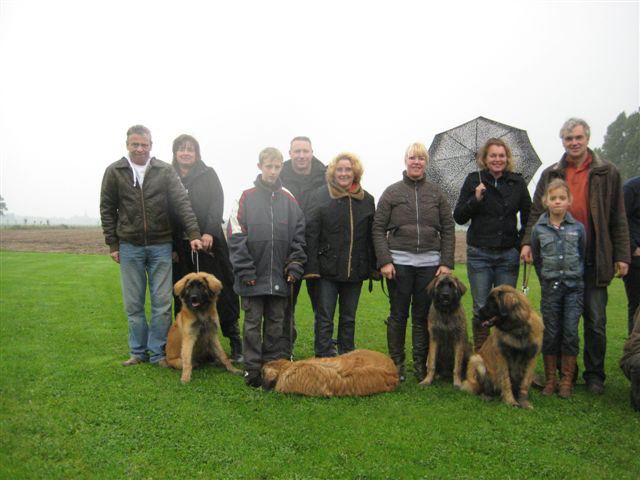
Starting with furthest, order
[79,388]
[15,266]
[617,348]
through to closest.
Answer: [15,266]
[617,348]
[79,388]

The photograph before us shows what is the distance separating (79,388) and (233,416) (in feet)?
5.91

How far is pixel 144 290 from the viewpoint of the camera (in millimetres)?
5754

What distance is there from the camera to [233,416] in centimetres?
413

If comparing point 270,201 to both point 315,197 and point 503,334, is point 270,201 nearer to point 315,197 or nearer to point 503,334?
point 315,197

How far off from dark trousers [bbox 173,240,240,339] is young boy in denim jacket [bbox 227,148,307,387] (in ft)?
3.48

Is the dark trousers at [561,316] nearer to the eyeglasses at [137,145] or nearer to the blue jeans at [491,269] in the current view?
the blue jeans at [491,269]

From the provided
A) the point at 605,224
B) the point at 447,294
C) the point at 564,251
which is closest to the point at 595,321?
the point at 564,251

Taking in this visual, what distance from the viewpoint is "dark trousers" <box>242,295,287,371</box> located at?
5.07 meters

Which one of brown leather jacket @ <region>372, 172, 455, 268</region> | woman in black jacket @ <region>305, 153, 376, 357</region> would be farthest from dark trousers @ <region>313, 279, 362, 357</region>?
brown leather jacket @ <region>372, 172, 455, 268</region>

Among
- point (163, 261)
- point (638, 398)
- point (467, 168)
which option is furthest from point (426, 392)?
point (163, 261)

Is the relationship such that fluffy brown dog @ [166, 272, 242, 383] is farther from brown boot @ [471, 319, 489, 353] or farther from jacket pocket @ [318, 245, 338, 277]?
brown boot @ [471, 319, 489, 353]

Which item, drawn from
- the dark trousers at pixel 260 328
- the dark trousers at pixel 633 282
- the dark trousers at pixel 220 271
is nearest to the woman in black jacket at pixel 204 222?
the dark trousers at pixel 220 271

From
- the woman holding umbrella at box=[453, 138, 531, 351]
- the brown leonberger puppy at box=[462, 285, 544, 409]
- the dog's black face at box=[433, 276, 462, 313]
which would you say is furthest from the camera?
the woman holding umbrella at box=[453, 138, 531, 351]

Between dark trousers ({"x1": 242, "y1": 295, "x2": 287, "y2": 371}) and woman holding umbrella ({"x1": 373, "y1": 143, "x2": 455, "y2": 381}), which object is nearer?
dark trousers ({"x1": 242, "y1": 295, "x2": 287, "y2": 371})
